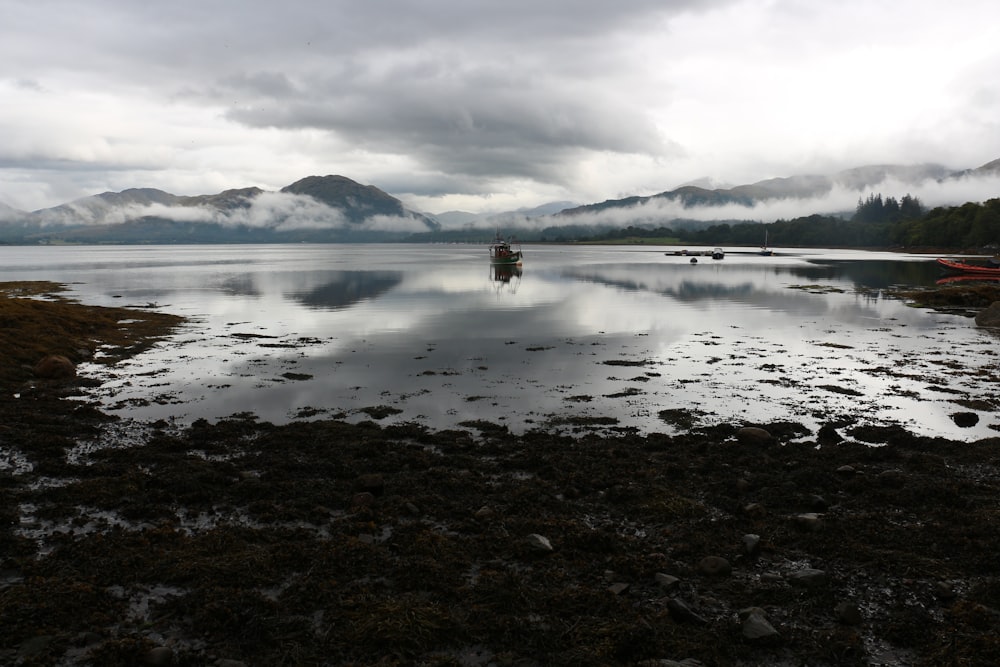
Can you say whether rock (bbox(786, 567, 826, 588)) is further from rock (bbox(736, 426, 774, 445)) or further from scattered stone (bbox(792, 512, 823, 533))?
rock (bbox(736, 426, 774, 445))

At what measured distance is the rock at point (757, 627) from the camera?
28.5ft

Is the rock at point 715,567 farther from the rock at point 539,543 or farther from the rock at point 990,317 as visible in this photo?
the rock at point 990,317

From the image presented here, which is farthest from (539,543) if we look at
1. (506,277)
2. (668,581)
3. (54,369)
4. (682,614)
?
(506,277)

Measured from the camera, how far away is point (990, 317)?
46.5 meters

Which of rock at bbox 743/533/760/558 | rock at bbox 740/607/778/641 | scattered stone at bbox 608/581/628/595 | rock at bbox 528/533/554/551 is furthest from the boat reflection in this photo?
rock at bbox 740/607/778/641

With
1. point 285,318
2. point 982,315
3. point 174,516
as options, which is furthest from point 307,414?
point 982,315

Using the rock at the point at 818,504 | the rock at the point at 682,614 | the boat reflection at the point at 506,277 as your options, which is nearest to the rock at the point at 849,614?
the rock at the point at 682,614

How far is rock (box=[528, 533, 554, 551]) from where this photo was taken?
11.3 meters

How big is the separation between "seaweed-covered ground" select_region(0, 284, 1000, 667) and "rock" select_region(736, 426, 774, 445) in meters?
0.06

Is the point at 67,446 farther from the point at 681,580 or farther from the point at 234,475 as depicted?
the point at 681,580

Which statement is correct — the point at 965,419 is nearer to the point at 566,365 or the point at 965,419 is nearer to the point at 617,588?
the point at 566,365

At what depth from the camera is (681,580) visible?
34.0ft

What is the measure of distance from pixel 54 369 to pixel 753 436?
96.6 feet

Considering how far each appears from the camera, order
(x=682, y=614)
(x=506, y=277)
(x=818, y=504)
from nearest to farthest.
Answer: (x=682, y=614) → (x=818, y=504) → (x=506, y=277)
